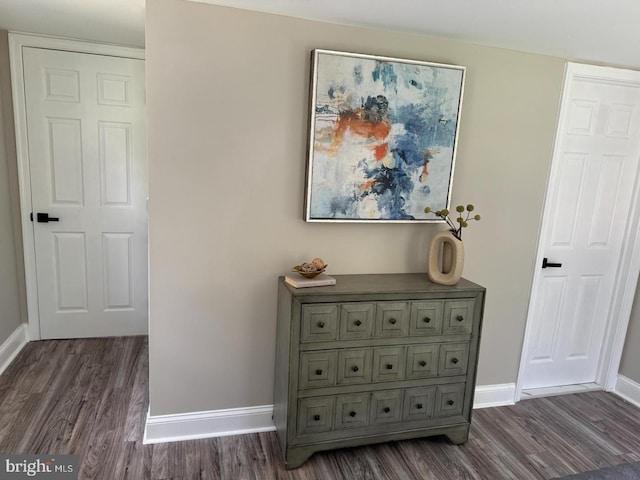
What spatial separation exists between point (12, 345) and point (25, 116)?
1.66 m

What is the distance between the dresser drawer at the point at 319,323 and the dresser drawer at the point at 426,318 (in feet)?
1.41

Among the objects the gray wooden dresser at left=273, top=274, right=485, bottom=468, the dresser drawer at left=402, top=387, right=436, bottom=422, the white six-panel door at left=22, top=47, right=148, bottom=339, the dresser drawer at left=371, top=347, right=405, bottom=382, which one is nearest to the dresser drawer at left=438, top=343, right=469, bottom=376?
the gray wooden dresser at left=273, top=274, right=485, bottom=468

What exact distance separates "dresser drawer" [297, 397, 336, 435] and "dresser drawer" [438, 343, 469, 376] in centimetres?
64

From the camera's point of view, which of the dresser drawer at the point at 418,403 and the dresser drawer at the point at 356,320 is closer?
the dresser drawer at the point at 356,320

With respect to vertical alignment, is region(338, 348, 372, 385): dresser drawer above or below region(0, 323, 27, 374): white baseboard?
above

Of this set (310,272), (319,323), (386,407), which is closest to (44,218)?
(310,272)

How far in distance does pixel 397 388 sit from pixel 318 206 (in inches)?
41.8

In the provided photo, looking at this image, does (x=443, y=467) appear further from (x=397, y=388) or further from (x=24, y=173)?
(x=24, y=173)

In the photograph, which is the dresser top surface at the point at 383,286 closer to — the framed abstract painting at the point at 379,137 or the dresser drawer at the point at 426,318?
the dresser drawer at the point at 426,318

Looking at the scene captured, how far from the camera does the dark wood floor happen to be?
7.14ft

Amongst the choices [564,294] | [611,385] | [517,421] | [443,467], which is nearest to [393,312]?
[443,467]

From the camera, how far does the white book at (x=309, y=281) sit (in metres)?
2.14

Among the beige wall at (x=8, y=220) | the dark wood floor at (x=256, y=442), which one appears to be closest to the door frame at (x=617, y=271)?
the dark wood floor at (x=256, y=442)

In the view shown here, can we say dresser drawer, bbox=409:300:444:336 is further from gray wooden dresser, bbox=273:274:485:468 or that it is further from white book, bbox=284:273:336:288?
white book, bbox=284:273:336:288
